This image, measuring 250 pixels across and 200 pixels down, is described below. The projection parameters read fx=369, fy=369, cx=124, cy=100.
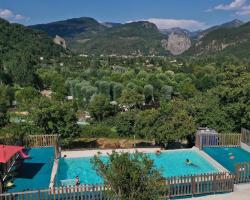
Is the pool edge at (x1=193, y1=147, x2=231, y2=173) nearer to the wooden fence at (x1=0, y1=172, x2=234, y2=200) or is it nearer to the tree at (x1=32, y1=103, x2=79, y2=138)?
the wooden fence at (x1=0, y1=172, x2=234, y2=200)

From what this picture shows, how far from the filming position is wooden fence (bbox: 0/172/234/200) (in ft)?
42.9

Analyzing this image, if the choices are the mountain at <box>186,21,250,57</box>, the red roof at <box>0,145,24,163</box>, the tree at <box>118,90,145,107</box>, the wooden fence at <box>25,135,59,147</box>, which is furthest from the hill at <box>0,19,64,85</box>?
the mountain at <box>186,21,250,57</box>

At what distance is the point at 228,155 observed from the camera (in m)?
18.9

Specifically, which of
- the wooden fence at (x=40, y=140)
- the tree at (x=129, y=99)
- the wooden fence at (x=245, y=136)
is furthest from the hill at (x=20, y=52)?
the wooden fence at (x=245, y=136)

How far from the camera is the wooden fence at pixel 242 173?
15297 mm

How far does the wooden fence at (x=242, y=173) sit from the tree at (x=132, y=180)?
7153 mm

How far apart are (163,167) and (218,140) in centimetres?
398

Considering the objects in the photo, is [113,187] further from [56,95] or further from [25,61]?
[25,61]

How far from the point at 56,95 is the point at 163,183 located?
42.3m

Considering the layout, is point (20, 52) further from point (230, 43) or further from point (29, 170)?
point (230, 43)

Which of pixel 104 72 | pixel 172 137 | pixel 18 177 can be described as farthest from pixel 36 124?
pixel 104 72

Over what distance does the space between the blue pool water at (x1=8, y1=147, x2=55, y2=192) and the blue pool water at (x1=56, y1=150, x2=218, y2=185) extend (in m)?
0.59

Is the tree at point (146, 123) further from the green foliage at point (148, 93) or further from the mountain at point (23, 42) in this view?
the mountain at point (23, 42)

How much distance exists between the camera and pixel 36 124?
837 inches
